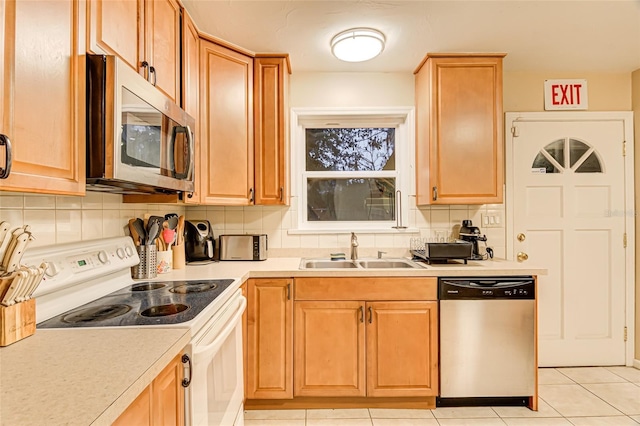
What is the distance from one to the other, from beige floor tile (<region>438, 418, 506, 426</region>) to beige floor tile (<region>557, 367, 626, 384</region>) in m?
0.94

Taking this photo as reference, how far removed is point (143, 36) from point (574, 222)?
3.12 m

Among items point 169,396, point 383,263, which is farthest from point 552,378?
point 169,396

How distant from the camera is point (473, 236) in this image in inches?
92.6

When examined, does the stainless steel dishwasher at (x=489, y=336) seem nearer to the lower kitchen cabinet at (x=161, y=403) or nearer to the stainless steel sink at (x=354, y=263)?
the stainless steel sink at (x=354, y=263)

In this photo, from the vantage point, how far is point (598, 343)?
256 centimetres

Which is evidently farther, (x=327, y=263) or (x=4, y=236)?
(x=327, y=263)

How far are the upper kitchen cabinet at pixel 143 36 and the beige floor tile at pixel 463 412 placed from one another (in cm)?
236

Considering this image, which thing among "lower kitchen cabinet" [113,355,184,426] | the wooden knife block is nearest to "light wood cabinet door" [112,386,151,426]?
"lower kitchen cabinet" [113,355,184,426]

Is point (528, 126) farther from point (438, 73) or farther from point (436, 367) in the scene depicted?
point (436, 367)

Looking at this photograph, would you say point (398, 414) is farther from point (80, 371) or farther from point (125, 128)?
point (125, 128)

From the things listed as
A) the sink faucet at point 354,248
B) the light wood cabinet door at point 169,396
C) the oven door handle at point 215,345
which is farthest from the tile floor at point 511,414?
the light wood cabinet door at point 169,396

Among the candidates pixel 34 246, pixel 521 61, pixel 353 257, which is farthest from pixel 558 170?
pixel 34 246

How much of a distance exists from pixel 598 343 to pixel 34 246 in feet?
11.9

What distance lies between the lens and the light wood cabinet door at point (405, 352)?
1976 mm
